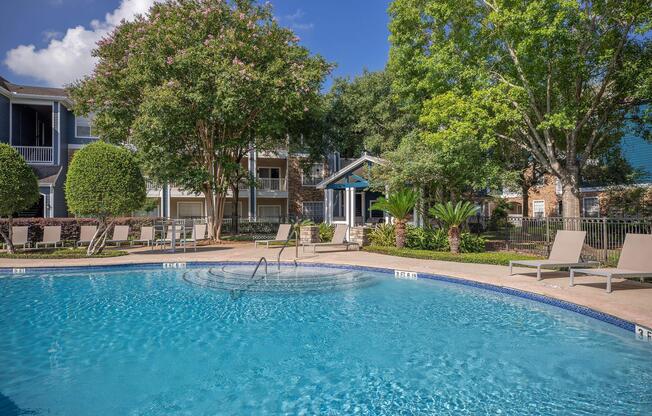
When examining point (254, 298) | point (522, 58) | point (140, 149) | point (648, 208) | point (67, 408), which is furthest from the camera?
point (648, 208)

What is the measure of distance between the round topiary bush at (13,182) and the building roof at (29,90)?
14139 millimetres

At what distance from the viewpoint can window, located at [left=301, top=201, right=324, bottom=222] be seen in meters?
32.4

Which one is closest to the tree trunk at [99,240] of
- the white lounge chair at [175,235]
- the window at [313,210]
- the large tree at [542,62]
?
the white lounge chair at [175,235]

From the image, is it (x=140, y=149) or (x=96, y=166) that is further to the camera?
(x=140, y=149)

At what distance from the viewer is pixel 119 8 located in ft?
69.5

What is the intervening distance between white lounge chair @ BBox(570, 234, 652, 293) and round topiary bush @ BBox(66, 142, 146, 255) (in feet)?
45.6

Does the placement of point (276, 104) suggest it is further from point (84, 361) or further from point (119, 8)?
point (84, 361)

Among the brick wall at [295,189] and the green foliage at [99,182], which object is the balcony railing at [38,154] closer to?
the green foliage at [99,182]

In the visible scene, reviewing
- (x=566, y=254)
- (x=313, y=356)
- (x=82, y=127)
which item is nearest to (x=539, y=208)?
(x=566, y=254)

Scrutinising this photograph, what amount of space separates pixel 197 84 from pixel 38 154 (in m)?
16.4

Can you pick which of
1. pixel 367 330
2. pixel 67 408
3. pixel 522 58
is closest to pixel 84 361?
pixel 67 408

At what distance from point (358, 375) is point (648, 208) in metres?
23.2

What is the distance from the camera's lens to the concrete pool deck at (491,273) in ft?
22.5

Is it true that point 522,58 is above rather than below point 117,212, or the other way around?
above
